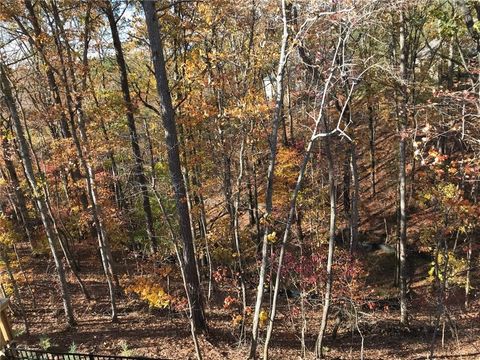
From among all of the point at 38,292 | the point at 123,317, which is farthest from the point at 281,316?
the point at 38,292

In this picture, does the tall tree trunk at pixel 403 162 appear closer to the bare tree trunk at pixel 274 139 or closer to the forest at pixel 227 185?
the forest at pixel 227 185

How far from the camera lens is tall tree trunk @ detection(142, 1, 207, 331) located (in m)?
9.60

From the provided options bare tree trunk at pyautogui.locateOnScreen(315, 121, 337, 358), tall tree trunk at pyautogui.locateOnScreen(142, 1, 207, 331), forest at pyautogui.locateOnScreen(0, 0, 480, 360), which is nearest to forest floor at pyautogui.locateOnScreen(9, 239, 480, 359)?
forest at pyautogui.locateOnScreen(0, 0, 480, 360)

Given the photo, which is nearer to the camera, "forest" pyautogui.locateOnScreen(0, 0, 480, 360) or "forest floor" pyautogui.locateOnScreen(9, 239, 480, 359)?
"forest" pyautogui.locateOnScreen(0, 0, 480, 360)

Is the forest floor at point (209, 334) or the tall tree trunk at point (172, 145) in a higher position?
the tall tree trunk at point (172, 145)

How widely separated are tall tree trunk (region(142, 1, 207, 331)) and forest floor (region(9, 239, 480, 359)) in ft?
4.48

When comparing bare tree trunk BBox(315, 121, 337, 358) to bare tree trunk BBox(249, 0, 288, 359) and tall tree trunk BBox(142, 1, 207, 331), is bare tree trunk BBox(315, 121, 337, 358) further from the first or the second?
tall tree trunk BBox(142, 1, 207, 331)

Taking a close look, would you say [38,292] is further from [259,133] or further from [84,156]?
[259,133]

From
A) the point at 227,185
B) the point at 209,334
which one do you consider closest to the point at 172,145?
→ the point at 227,185

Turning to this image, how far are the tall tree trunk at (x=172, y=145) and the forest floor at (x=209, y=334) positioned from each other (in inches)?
53.7

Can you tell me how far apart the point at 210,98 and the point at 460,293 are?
14119mm

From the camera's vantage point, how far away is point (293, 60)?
14.7 m

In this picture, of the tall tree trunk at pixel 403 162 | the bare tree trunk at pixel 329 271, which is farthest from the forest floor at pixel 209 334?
the tall tree trunk at pixel 403 162

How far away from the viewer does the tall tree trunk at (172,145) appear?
960 cm
